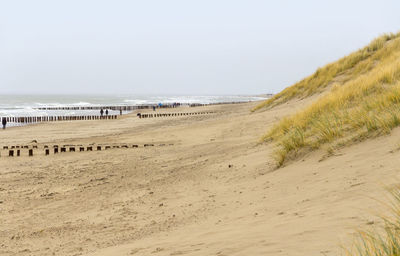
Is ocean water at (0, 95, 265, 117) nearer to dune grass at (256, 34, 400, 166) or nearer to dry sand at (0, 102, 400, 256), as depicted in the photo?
dry sand at (0, 102, 400, 256)

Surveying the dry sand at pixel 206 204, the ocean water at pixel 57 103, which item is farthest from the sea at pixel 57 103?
the dry sand at pixel 206 204

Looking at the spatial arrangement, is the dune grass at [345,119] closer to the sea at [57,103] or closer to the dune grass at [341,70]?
the dune grass at [341,70]

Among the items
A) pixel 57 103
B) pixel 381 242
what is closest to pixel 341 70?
pixel 381 242

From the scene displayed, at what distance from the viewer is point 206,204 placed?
5.96 meters

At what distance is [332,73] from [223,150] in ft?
42.1

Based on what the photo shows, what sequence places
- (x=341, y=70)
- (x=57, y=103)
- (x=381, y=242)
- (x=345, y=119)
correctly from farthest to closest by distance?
1. (x=57, y=103)
2. (x=341, y=70)
3. (x=345, y=119)
4. (x=381, y=242)

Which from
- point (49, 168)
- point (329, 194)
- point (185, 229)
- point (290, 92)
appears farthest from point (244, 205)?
point (290, 92)

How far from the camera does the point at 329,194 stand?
4.32m

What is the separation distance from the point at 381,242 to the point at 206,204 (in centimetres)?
371

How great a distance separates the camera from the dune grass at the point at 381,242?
2.26 m

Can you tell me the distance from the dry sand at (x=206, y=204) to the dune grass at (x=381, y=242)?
132mm

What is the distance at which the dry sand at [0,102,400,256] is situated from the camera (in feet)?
10.9

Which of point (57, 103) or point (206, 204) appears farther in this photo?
point (57, 103)

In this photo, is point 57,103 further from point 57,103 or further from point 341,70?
point 341,70
